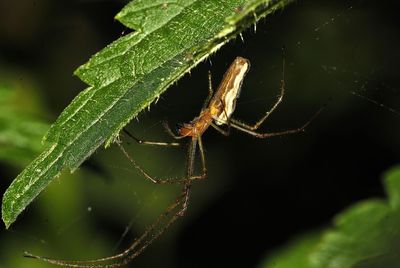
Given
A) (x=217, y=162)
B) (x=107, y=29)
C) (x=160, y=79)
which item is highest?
(x=160, y=79)

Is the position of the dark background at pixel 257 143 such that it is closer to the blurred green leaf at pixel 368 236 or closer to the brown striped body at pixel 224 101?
the brown striped body at pixel 224 101

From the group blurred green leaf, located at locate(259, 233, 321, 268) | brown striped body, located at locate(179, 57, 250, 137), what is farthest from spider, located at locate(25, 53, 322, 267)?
blurred green leaf, located at locate(259, 233, 321, 268)

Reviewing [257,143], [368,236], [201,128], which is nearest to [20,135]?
[201,128]

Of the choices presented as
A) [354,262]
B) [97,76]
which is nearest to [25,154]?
[97,76]

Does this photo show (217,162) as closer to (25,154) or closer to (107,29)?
(107,29)

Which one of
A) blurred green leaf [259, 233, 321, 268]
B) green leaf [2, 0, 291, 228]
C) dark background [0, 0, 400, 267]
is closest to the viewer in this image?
green leaf [2, 0, 291, 228]

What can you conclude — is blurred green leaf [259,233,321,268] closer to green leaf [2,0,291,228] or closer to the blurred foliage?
the blurred foliage

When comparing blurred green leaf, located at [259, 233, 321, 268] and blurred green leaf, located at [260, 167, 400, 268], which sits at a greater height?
blurred green leaf, located at [260, 167, 400, 268]
